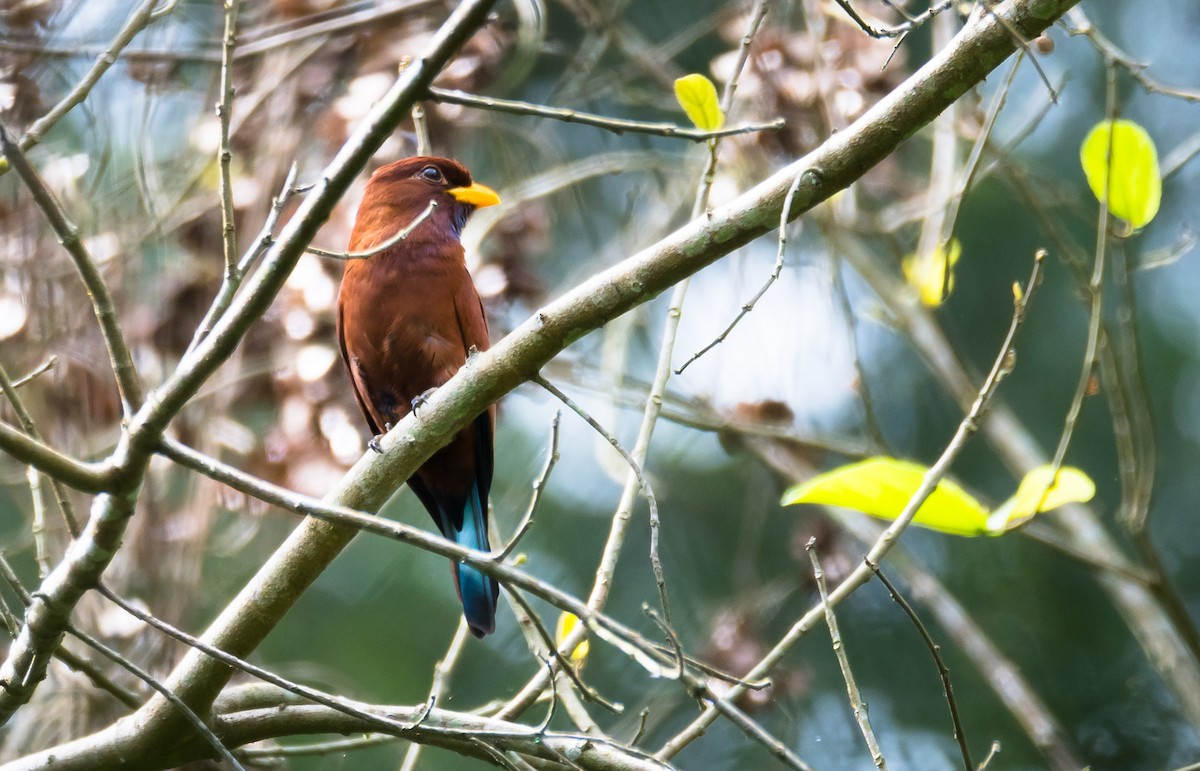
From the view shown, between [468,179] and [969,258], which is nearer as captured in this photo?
[468,179]

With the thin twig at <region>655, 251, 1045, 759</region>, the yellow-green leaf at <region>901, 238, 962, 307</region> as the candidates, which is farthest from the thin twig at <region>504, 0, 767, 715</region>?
the yellow-green leaf at <region>901, 238, 962, 307</region>

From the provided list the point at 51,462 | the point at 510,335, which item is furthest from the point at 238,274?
the point at 510,335

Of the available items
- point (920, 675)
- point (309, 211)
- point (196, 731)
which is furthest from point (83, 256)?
point (920, 675)

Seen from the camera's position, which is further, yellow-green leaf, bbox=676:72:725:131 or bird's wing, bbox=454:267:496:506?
bird's wing, bbox=454:267:496:506

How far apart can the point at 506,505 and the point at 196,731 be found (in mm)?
2577

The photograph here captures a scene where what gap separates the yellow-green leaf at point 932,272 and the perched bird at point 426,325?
124cm

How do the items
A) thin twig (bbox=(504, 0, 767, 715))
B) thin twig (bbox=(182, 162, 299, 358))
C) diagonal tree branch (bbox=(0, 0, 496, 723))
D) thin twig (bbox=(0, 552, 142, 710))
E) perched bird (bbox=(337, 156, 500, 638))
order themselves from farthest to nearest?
perched bird (bbox=(337, 156, 500, 638)), thin twig (bbox=(504, 0, 767, 715)), thin twig (bbox=(0, 552, 142, 710)), thin twig (bbox=(182, 162, 299, 358)), diagonal tree branch (bbox=(0, 0, 496, 723))

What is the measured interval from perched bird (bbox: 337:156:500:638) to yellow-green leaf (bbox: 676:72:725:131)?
1.12 meters

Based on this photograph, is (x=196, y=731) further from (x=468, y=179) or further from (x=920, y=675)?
(x=920, y=675)

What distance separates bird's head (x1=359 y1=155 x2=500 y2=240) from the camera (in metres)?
3.61

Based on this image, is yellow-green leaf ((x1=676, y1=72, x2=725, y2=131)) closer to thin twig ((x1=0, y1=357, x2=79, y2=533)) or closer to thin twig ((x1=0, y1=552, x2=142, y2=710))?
thin twig ((x1=0, y1=357, x2=79, y2=533))

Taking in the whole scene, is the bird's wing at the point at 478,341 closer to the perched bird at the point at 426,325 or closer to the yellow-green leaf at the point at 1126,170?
the perched bird at the point at 426,325

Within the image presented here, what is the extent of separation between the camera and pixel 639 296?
6.87 feet

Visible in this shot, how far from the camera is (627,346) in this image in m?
5.14
